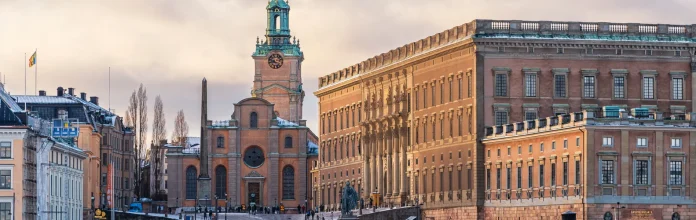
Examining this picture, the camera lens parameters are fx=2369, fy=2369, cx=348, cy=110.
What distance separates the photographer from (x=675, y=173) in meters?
134

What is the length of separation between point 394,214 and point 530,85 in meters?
15.7

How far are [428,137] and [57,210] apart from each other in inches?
1131

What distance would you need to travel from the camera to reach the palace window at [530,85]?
15162 centimetres

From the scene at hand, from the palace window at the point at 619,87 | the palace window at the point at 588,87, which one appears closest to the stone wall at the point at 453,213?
the palace window at the point at 588,87

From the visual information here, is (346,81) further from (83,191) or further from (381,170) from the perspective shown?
(83,191)

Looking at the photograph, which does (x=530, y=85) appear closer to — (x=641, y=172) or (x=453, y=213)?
(x=453, y=213)

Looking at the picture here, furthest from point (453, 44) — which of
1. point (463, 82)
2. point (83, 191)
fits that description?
point (83, 191)

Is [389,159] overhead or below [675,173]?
overhead

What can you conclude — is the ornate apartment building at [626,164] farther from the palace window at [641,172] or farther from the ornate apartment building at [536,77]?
the ornate apartment building at [536,77]

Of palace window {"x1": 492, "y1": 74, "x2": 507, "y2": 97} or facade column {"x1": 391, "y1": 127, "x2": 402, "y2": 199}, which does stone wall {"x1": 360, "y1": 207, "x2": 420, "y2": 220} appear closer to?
facade column {"x1": 391, "y1": 127, "x2": 402, "y2": 199}

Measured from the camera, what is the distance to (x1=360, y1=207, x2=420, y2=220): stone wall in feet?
525

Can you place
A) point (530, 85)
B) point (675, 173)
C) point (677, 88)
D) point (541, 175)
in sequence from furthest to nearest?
1. point (677, 88)
2. point (530, 85)
3. point (541, 175)
4. point (675, 173)

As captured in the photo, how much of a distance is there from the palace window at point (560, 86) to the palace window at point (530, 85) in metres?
1.34

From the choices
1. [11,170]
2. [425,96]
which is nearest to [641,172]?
[425,96]
